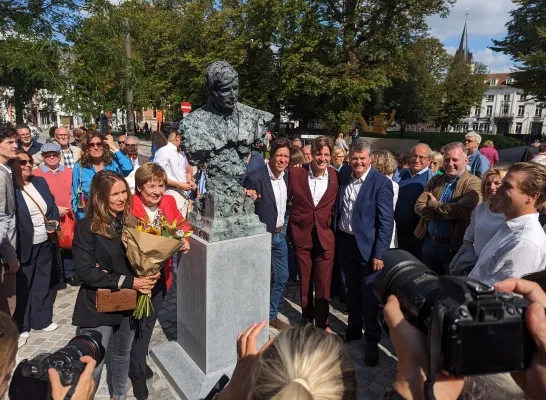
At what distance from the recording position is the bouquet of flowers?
2596mm

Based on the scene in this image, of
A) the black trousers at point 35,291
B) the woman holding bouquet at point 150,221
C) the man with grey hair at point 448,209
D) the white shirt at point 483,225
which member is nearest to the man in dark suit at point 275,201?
the woman holding bouquet at point 150,221

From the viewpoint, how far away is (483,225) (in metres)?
3.11

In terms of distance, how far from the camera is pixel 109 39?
8820 mm

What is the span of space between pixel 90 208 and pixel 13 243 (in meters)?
1.59

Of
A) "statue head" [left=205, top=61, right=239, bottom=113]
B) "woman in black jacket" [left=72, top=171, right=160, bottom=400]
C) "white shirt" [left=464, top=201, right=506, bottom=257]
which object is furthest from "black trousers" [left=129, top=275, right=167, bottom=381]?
"white shirt" [left=464, top=201, right=506, bottom=257]

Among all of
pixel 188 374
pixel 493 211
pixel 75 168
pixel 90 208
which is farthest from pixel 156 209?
pixel 493 211

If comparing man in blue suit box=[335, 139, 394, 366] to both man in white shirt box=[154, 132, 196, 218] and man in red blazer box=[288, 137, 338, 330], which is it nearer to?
man in red blazer box=[288, 137, 338, 330]

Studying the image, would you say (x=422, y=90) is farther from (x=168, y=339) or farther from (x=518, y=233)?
(x=518, y=233)

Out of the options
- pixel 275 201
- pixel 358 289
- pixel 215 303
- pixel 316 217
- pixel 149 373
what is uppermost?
pixel 275 201

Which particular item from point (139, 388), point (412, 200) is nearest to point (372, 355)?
point (412, 200)

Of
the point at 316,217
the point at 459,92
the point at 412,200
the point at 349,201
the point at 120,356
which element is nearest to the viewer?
the point at 120,356

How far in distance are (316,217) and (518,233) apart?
2.03m

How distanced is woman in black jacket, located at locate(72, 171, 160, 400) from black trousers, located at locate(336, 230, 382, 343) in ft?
6.57

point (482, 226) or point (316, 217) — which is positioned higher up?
point (482, 226)
